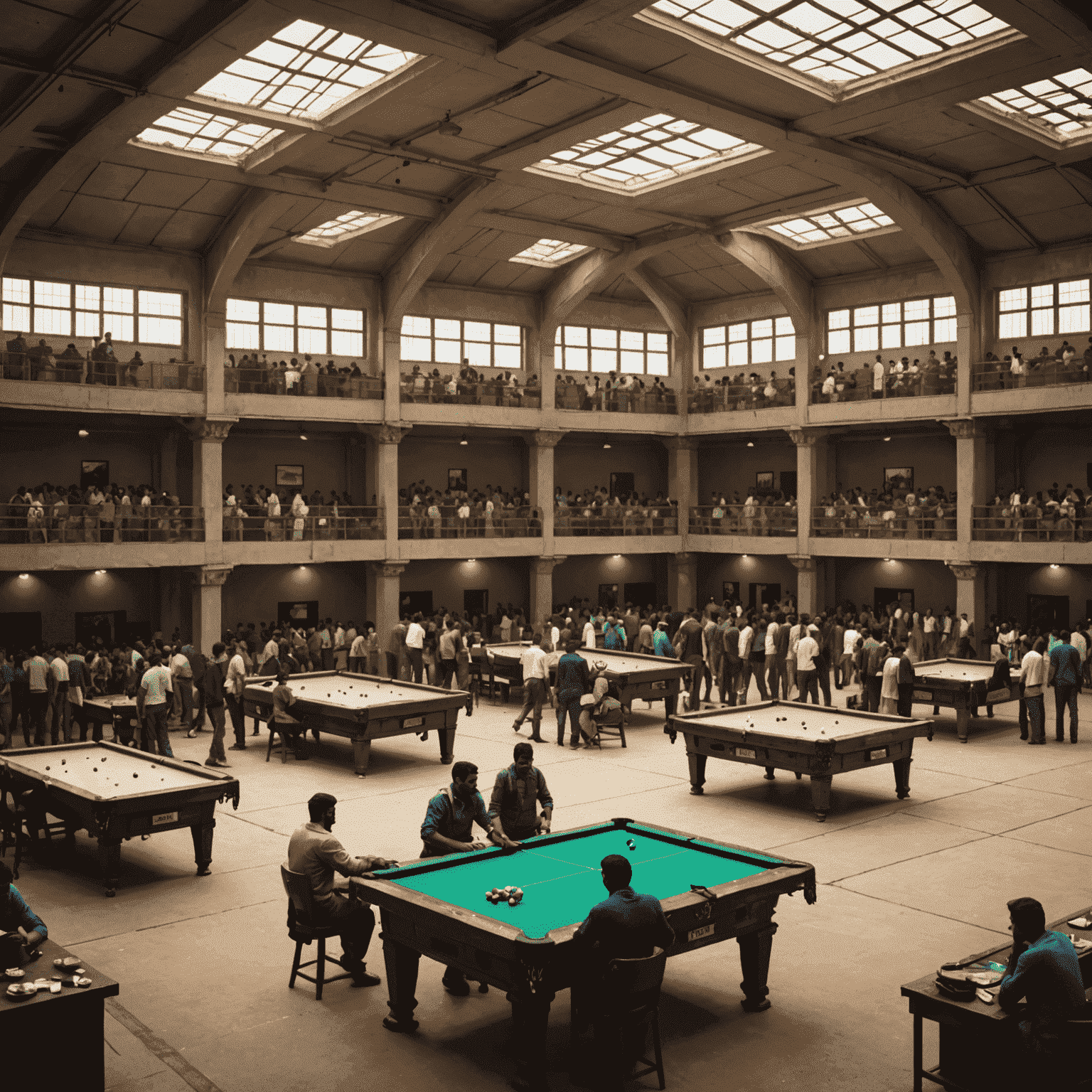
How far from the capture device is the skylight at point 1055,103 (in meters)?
20.0

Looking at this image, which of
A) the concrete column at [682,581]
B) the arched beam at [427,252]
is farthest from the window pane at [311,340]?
the concrete column at [682,581]

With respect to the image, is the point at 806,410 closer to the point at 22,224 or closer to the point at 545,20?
the point at 545,20

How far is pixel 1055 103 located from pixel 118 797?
20251 mm

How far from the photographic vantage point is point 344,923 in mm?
8188

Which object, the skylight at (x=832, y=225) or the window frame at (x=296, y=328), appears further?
the window frame at (x=296, y=328)

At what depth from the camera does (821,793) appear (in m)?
13.2

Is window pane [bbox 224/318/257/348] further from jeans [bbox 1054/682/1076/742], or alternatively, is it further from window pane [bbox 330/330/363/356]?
jeans [bbox 1054/682/1076/742]

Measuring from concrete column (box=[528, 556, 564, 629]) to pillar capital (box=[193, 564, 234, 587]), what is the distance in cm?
896

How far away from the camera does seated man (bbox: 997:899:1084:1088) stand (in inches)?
225

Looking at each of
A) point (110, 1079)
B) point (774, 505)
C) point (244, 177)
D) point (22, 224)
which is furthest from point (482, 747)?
point (774, 505)

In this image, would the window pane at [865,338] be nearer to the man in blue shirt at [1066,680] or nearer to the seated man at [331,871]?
the man in blue shirt at [1066,680]

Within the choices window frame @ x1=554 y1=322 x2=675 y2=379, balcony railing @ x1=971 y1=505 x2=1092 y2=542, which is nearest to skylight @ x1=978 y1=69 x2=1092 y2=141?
balcony railing @ x1=971 y1=505 x2=1092 y2=542

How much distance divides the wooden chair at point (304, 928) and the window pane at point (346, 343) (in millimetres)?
23300

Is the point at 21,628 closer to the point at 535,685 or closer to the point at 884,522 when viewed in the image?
the point at 535,685
